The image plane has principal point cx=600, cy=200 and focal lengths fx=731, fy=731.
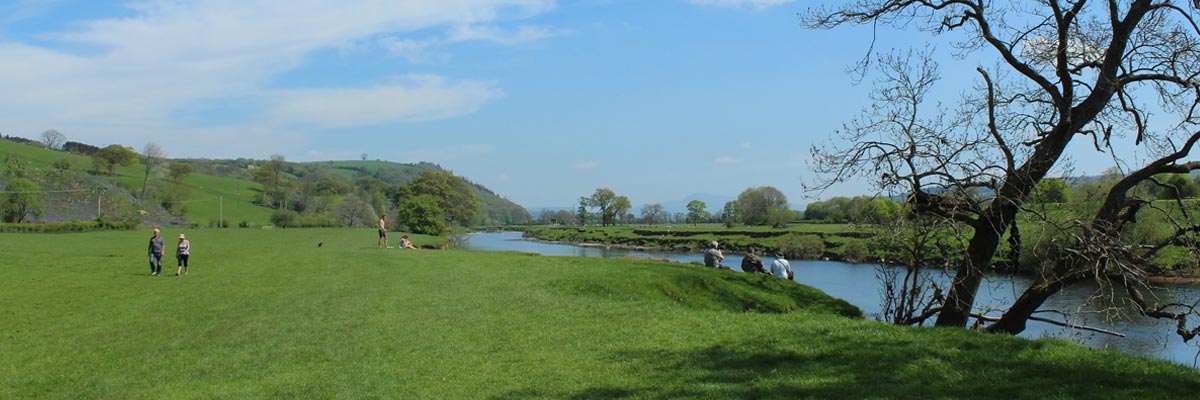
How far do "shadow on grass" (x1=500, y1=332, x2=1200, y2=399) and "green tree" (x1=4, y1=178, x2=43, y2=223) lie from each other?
256 feet

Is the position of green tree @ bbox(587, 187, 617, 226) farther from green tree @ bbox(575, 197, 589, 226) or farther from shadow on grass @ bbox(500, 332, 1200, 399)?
shadow on grass @ bbox(500, 332, 1200, 399)

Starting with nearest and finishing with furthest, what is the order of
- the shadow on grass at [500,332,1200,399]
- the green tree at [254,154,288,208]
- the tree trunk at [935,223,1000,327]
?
the shadow on grass at [500,332,1200,399]
the tree trunk at [935,223,1000,327]
the green tree at [254,154,288,208]

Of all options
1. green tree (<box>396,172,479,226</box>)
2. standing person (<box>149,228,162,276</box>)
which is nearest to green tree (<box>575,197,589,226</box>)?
green tree (<box>396,172,479,226</box>)

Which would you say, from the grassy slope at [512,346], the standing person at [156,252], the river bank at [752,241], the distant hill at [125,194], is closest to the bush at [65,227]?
the distant hill at [125,194]

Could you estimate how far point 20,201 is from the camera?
6744 cm

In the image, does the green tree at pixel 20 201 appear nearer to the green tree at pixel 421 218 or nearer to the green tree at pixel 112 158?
the green tree at pixel 421 218

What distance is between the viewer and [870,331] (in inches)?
452

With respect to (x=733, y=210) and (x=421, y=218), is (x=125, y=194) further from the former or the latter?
(x=733, y=210)

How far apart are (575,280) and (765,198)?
434 ft

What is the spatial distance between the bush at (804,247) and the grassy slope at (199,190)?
7207 centimetres

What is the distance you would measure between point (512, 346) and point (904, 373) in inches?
243

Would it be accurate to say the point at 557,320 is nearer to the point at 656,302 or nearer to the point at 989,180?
the point at 656,302

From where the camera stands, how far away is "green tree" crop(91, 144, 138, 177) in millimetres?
108444

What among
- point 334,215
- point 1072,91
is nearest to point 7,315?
point 1072,91
